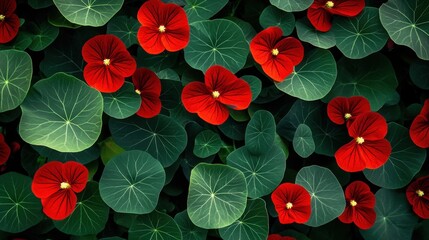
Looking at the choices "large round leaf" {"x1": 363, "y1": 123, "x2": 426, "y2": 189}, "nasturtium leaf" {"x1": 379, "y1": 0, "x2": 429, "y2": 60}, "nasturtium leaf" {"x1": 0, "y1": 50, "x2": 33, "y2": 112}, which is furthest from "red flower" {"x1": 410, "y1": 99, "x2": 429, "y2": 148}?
"nasturtium leaf" {"x1": 0, "y1": 50, "x2": 33, "y2": 112}

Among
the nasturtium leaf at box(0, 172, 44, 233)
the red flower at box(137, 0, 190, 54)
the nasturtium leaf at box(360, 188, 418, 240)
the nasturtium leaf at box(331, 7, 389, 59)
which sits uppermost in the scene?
the red flower at box(137, 0, 190, 54)

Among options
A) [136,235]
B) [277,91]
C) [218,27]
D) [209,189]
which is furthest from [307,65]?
[136,235]

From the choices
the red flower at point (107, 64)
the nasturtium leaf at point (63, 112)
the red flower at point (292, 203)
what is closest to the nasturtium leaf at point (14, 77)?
the nasturtium leaf at point (63, 112)

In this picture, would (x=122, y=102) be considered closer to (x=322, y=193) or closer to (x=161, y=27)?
(x=161, y=27)

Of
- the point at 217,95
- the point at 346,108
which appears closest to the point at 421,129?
the point at 346,108

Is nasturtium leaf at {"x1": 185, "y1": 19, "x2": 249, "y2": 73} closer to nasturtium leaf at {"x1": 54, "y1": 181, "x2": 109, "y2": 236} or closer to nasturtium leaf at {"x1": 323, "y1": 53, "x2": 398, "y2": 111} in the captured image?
nasturtium leaf at {"x1": 323, "y1": 53, "x2": 398, "y2": 111}

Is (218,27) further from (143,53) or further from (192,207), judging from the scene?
(192,207)
